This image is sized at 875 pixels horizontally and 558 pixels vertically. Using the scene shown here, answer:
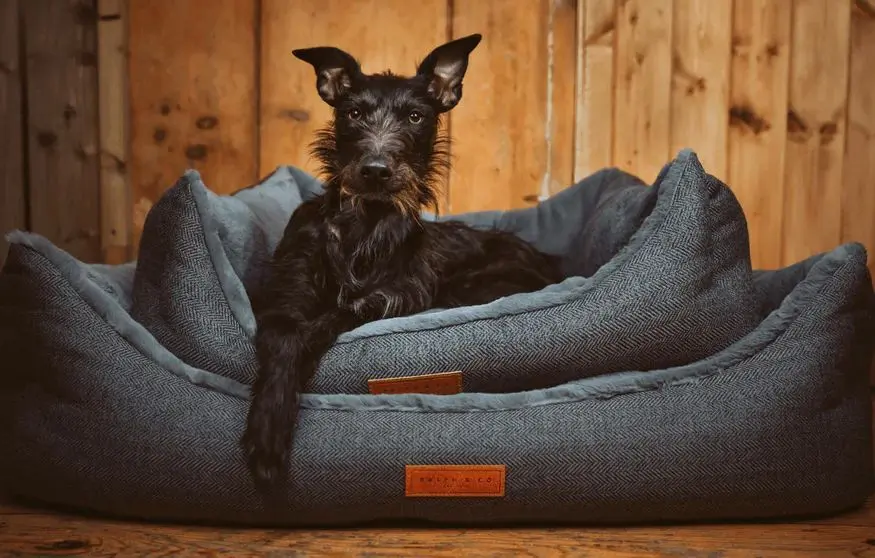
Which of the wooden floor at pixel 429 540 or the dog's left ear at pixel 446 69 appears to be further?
the dog's left ear at pixel 446 69

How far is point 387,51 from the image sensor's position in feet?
9.59

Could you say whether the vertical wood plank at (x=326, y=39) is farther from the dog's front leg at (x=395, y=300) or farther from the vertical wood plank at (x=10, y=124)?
the dog's front leg at (x=395, y=300)

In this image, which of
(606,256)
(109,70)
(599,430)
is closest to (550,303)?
(599,430)

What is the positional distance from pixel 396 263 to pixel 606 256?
1.93 ft

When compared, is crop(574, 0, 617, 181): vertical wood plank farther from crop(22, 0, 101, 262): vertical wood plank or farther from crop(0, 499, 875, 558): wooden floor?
crop(22, 0, 101, 262): vertical wood plank

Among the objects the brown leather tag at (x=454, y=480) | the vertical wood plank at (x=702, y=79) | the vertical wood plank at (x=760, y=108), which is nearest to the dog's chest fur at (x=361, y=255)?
the brown leather tag at (x=454, y=480)

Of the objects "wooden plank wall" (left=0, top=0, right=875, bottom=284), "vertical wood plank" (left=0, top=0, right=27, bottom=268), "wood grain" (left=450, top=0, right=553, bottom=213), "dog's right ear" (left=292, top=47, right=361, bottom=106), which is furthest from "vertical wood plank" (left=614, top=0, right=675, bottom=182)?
"vertical wood plank" (left=0, top=0, right=27, bottom=268)

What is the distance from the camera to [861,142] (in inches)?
114

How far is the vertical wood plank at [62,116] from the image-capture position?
2.86 m

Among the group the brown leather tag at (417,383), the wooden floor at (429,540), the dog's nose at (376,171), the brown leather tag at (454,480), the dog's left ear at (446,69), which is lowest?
the wooden floor at (429,540)

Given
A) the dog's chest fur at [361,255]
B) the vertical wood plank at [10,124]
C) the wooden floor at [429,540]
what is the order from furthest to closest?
the vertical wood plank at [10,124] < the dog's chest fur at [361,255] < the wooden floor at [429,540]

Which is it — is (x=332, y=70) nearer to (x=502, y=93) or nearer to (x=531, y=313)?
(x=531, y=313)

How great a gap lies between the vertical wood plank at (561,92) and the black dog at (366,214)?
2.89ft

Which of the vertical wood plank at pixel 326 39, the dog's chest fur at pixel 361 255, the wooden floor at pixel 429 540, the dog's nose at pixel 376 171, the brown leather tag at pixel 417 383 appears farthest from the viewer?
the vertical wood plank at pixel 326 39
